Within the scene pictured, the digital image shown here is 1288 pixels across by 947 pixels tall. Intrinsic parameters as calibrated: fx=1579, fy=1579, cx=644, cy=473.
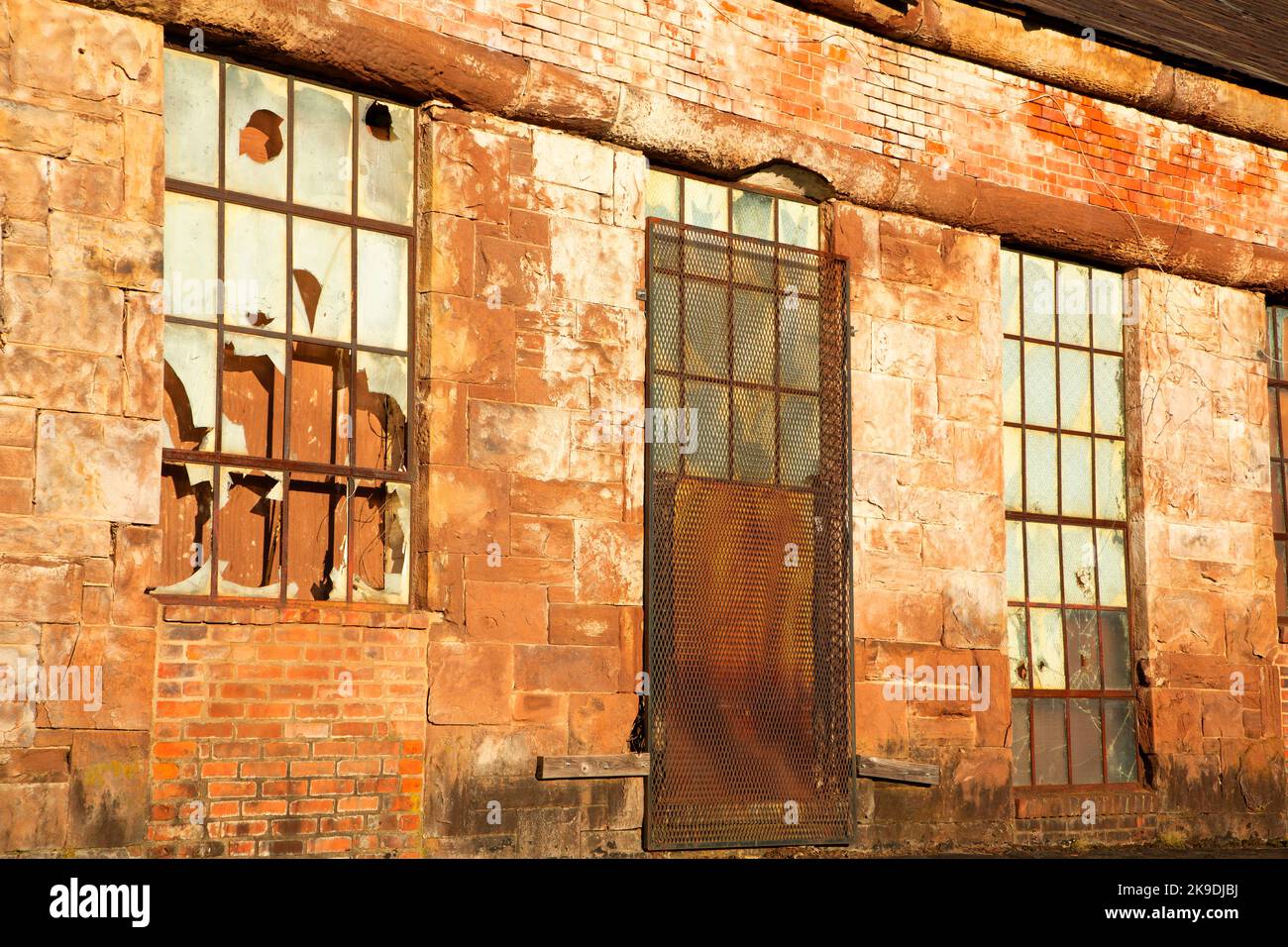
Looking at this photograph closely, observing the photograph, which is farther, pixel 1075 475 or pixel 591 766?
pixel 1075 475

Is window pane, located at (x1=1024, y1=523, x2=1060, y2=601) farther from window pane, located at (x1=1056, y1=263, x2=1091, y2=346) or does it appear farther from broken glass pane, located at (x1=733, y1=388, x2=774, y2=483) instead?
broken glass pane, located at (x1=733, y1=388, x2=774, y2=483)

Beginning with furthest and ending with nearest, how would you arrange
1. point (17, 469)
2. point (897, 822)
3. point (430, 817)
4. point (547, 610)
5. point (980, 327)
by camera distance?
point (980, 327) < point (897, 822) < point (547, 610) < point (430, 817) < point (17, 469)

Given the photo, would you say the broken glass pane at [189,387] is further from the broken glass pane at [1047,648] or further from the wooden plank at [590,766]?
the broken glass pane at [1047,648]

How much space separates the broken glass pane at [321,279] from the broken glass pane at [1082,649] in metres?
5.26

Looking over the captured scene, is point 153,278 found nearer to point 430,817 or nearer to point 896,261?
point 430,817

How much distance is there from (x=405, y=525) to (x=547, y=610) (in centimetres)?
83

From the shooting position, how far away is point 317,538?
7215mm

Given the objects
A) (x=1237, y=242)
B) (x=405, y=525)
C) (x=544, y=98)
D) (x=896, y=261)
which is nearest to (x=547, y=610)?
(x=405, y=525)

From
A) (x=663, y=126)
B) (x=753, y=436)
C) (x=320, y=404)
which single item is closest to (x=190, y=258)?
(x=320, y=404)

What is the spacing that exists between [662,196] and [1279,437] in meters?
5.44

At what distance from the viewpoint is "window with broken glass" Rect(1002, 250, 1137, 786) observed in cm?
998

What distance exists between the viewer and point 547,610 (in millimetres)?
7742

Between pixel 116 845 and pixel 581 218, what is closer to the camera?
pixel 116 845

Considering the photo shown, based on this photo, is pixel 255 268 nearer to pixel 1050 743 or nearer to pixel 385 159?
pixel 385 159
